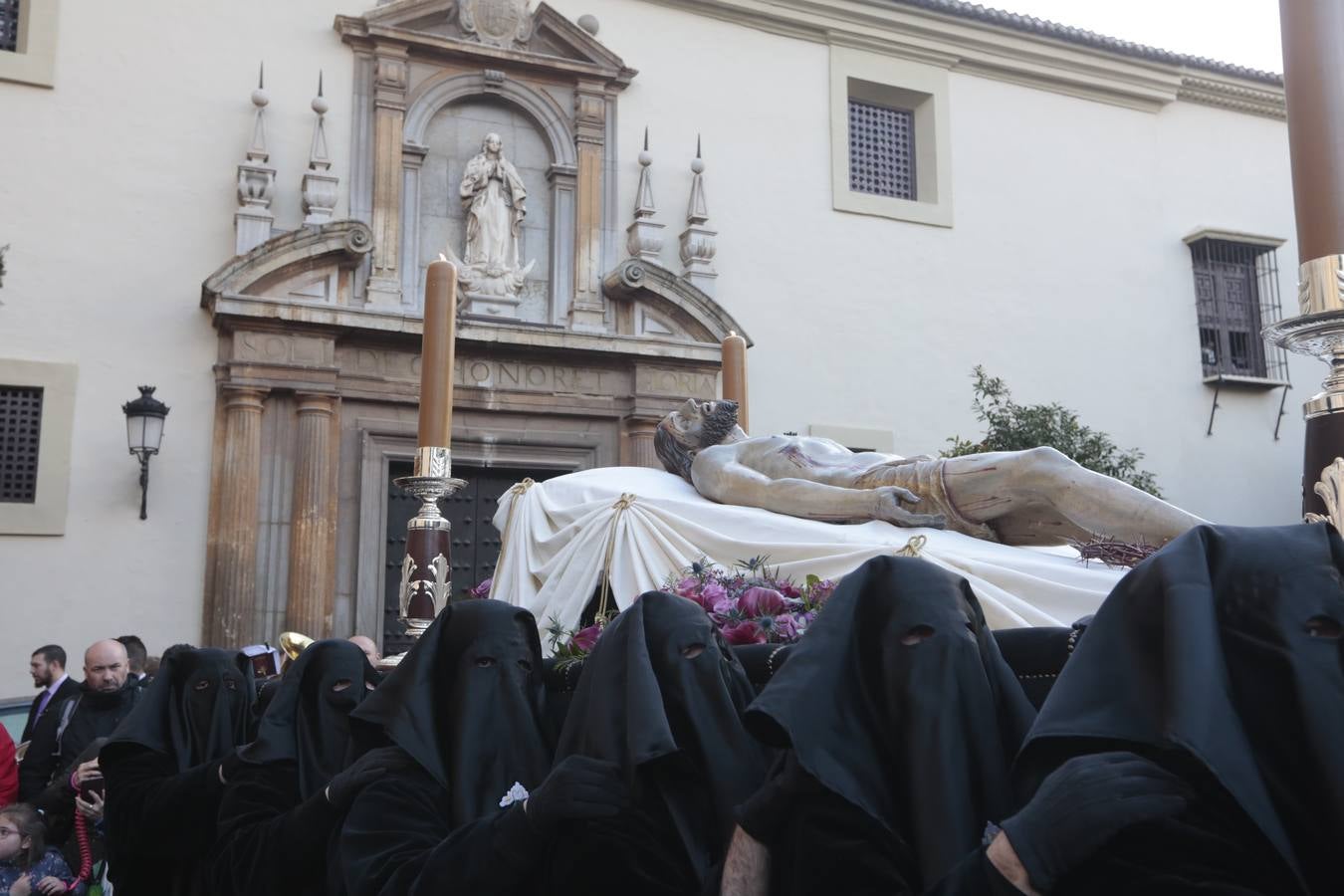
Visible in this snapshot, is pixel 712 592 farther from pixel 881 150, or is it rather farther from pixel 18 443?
pixel 881 150

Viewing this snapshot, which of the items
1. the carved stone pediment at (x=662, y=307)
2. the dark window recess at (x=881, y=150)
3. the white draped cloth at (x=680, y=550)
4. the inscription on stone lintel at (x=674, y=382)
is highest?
the dark window recess at (x=881, y=150)

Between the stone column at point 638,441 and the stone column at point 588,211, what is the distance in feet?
3.09

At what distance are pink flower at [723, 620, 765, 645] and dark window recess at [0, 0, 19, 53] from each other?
32.6 feet

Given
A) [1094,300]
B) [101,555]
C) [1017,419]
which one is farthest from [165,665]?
[1094,300]

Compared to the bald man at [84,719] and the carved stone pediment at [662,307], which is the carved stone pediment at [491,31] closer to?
the carved stone pediment at [662,307]

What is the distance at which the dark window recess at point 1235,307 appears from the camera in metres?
15.5

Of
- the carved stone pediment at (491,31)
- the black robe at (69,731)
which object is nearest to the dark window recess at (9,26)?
the carved stone pediment at (491,31)


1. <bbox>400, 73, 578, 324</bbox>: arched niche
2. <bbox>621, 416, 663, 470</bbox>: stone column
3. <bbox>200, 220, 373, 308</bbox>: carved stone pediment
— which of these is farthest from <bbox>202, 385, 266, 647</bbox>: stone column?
<bbox>621, 416, 663, 470</bbox>: stone column

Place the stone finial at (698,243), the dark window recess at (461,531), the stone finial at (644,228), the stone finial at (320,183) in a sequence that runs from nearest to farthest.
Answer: the stone finial at (320,183)
the dark window recess at (461,531)
the stone finial at (644,228)
the stone finial at (698,243)

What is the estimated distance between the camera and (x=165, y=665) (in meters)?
4.53

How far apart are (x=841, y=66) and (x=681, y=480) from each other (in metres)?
9.46

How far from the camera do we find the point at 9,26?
11.2 metres

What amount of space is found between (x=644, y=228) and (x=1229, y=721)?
11.3 metres

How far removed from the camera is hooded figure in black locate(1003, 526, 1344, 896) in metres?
1.58
